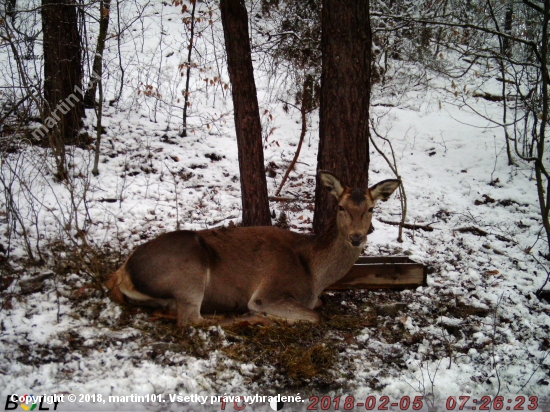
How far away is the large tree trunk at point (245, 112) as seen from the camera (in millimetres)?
6734

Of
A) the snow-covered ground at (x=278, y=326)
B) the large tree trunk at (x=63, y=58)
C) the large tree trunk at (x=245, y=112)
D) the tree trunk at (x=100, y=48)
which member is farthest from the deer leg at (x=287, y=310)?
the large tree trunk at (x=63, y=58)

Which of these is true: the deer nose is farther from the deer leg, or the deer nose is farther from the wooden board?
the wooden board

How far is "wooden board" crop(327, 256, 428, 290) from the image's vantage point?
6.01 m

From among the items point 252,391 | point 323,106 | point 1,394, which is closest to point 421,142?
point 323,106

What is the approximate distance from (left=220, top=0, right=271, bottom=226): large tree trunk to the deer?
133cm

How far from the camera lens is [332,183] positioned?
18.2ft

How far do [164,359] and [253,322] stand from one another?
116 centimetres

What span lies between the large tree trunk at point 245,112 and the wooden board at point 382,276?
68.9 inches

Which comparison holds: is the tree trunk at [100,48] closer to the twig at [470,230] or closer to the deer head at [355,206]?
the deer head at [355,206]

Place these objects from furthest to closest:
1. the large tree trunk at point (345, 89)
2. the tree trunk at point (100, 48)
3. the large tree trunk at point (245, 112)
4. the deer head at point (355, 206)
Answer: the tree trunk at point (100, 48), the large tree trunk at point (245, 112), the large tree trunk at point (345, 89), the deer head at point (355, 206)

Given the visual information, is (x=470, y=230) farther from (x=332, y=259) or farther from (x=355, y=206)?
(x=355, y=206)

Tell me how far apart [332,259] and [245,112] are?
262cm

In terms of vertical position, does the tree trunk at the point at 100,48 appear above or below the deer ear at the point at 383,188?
above

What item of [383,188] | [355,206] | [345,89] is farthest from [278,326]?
[345,89]
